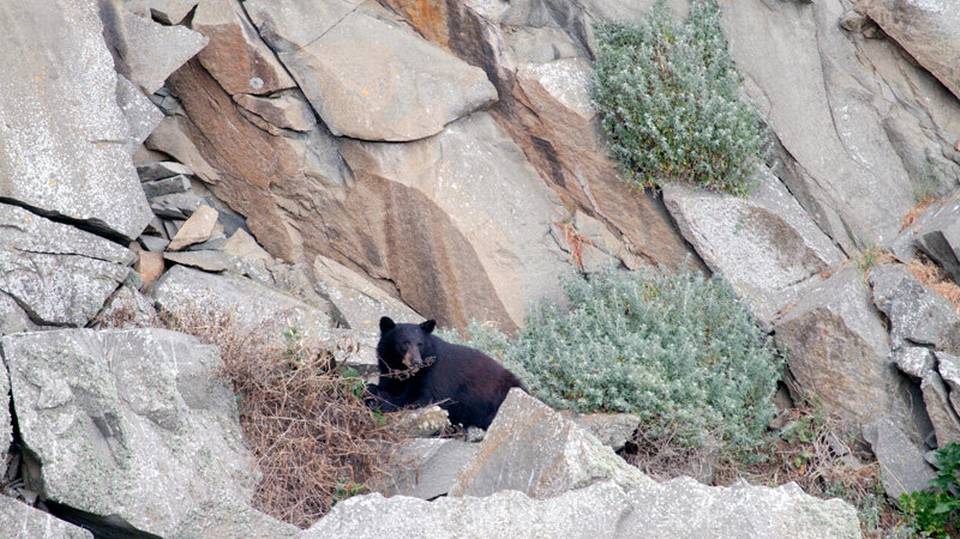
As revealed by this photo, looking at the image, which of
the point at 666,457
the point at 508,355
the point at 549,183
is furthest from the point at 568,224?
the point at 666,457

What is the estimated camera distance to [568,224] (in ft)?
37.7

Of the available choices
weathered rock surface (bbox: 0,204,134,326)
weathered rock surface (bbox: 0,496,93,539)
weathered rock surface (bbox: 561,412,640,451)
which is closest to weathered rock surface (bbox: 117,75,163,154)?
weathered rock surface (bbox: 0,204,134,326)

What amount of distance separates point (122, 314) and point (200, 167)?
2.17 m

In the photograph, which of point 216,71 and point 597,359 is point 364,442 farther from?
point 216,71

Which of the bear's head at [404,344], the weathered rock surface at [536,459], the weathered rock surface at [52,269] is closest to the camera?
the weathered rock surface at [536,459]

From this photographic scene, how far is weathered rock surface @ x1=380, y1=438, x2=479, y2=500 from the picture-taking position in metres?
7.68

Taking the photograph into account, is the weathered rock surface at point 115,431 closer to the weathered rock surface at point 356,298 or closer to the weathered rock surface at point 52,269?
the weathered rock surface at point 52,269

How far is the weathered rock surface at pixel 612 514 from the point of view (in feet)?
17.1

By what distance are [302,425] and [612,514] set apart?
121 inches

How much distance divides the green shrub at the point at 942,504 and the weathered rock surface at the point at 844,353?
80 centimetres

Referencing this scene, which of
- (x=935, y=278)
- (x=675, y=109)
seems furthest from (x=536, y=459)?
(x=935, y=278)

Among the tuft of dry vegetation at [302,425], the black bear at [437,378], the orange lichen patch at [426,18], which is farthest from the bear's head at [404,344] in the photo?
the orange lichen patch at [426,18]

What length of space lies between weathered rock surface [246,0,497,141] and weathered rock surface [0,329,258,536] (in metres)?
4.25

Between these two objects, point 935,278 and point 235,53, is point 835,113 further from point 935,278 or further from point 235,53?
point 235,53
